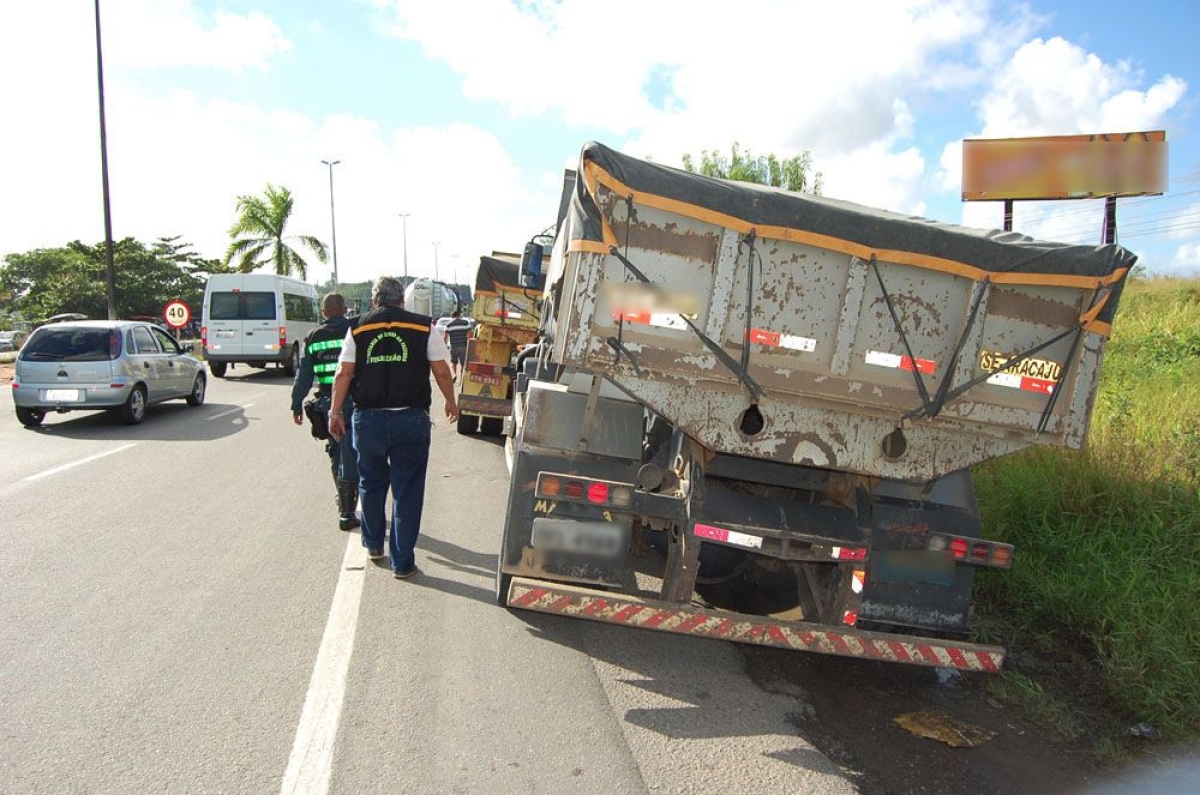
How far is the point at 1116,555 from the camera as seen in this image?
5.41 metres

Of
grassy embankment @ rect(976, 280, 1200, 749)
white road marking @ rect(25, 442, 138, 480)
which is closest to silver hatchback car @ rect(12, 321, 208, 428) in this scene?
white road marking @ rect(25, 442, 138, 480)

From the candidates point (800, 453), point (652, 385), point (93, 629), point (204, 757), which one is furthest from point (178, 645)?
point (800, 453)

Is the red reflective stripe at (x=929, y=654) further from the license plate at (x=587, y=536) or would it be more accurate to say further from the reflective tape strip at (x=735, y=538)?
Answer: the license plate at (x=587, y=536)

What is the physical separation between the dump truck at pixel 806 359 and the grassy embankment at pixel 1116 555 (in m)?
1.07

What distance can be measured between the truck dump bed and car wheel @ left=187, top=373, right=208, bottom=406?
12420 millimetres

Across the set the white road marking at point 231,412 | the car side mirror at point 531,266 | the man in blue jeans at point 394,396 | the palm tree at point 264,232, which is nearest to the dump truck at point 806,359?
the man in blue jeans at point 394,396

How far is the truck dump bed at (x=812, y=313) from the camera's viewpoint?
146 inches

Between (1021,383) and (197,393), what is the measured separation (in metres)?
14.0

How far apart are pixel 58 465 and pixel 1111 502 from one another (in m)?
10.1

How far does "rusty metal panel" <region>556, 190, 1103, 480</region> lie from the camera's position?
374 cm

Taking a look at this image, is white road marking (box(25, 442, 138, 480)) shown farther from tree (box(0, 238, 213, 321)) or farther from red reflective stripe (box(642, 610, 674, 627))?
tree (box(0, 238, 213, 321))

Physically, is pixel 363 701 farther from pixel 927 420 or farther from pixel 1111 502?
pixel 1111 502

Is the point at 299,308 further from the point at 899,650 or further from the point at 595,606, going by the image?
the point at 899,650

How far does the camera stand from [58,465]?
859 cm
